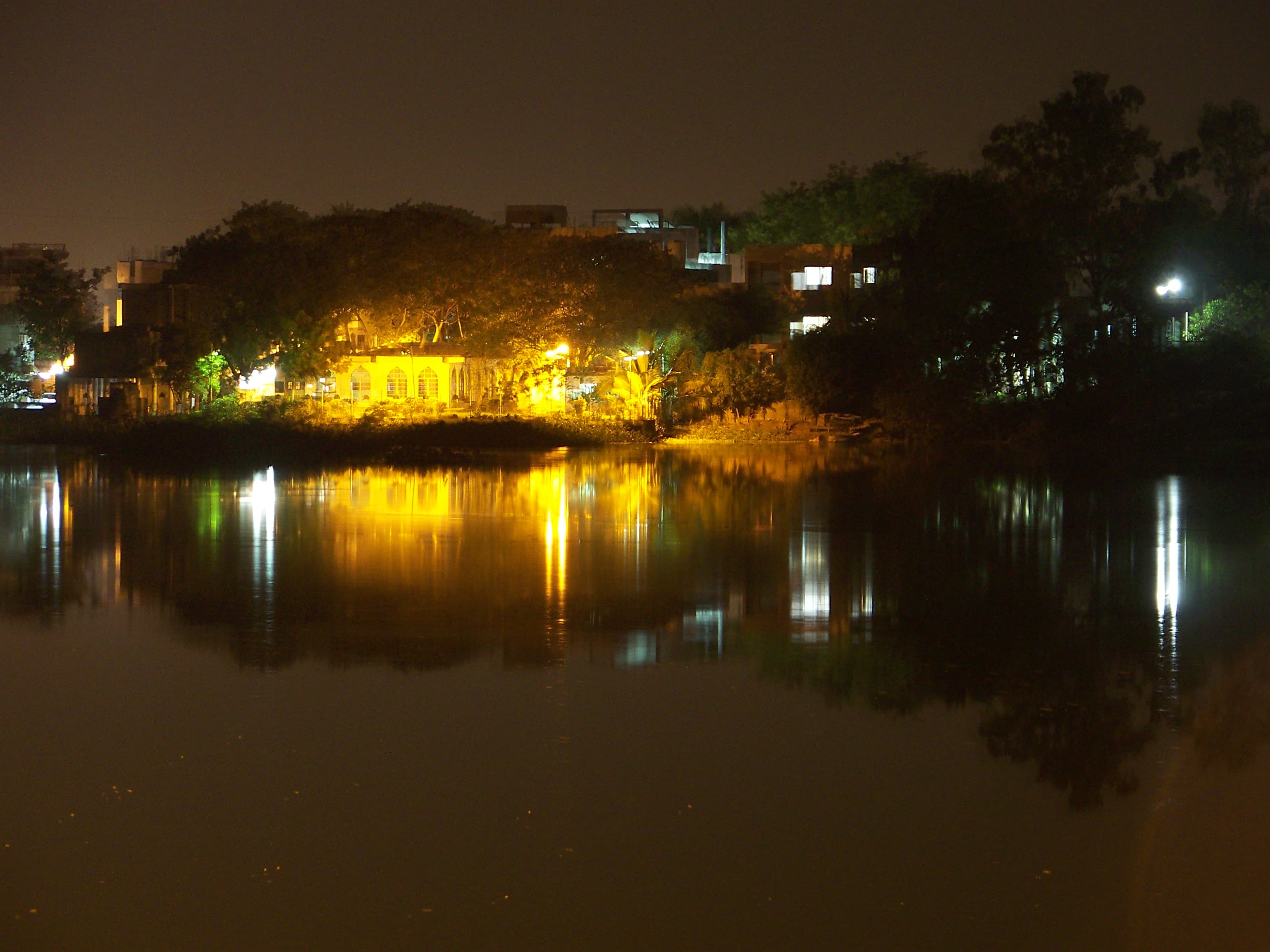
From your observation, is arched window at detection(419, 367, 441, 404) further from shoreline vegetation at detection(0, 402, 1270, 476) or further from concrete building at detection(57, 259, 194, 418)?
concrete building at detection(57, 259, 194, 418)

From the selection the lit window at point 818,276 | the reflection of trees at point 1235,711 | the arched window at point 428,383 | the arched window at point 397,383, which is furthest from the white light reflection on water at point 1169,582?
the lit window at point 818,276

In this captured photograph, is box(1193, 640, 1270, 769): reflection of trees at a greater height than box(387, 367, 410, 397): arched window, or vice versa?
box(387, 367, 410, 397): arched window

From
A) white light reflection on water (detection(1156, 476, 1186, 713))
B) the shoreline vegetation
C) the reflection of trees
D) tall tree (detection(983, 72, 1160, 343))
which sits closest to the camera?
the reflection of trees

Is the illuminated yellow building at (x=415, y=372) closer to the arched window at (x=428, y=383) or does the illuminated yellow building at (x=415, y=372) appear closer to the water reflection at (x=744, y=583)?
the arched window at (x=428, y=383)

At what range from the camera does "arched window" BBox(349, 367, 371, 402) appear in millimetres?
54344

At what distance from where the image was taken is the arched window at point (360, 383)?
54344 millimetres

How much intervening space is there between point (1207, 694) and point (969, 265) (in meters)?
37.0

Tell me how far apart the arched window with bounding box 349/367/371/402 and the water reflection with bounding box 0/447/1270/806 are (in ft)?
91.4

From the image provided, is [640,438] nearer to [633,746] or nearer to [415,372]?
[415,372]

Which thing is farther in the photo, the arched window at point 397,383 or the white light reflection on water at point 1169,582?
the arched window at point 397,383

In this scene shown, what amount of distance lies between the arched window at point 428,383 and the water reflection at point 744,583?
2578 cm

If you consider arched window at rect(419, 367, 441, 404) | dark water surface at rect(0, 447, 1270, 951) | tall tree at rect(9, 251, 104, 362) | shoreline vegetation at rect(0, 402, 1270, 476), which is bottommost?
dark water surface at rect(0, 447, 1270, 951)

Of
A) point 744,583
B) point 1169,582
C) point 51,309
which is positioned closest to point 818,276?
point 51,309

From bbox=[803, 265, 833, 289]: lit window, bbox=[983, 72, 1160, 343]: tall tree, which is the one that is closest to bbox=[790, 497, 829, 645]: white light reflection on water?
bbox=[983, 72, 1160, 343]: tall tree
